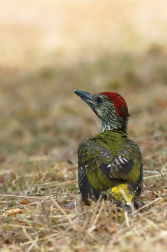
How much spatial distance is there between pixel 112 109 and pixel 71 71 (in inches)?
416

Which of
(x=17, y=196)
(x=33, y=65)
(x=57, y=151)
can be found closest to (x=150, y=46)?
(x=33, y=65)

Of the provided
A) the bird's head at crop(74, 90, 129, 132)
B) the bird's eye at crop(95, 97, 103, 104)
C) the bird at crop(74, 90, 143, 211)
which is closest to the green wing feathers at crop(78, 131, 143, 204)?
the bird at crop(74, 90, 143, 211)

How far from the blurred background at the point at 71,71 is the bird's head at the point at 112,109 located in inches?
44.8

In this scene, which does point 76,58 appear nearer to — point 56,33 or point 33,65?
point 33,65

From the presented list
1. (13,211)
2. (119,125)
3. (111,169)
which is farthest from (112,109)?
(13,211)

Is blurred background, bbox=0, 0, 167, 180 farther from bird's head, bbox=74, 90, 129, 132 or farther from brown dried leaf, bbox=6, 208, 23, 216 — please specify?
brown dried leaf, bbox=6, 208, 23, 216

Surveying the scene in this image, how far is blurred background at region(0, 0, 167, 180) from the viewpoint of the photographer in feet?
33.1

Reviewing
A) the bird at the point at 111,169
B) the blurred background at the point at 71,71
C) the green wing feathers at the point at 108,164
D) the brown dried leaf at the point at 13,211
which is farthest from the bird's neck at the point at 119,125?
the brown dried leaf at the point at 13,211

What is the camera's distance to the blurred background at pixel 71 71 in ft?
33.1

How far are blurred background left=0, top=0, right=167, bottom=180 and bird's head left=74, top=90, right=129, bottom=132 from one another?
3.73 ft

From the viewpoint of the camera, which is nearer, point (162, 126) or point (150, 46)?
point (162, 126)

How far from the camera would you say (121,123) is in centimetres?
645

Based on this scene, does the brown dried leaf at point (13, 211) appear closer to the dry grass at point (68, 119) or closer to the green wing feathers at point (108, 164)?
the dry grass at point (68, 119)

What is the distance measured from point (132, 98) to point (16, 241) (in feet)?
28.9
